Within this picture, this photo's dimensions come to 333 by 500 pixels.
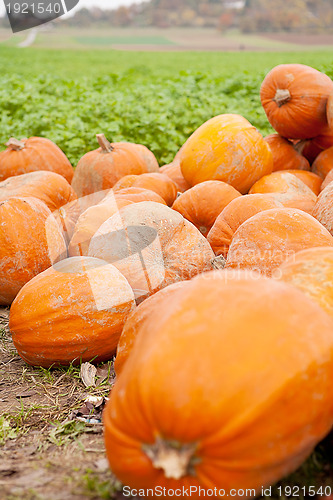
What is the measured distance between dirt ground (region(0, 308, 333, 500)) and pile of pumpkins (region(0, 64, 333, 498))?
0.16 metres

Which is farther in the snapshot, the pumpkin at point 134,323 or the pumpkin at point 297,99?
the pumpkin at point 297,99

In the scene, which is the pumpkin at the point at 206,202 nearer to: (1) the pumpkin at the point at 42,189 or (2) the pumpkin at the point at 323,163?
(2) the pumpkin at the point at 323,163

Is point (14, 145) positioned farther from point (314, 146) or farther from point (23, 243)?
point (314, 146)

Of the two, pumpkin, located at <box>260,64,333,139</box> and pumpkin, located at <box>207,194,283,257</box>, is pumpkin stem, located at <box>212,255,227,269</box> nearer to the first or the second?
pumpkin, located at <box>207,194,283,257</box>

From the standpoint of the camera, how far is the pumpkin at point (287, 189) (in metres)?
3.29

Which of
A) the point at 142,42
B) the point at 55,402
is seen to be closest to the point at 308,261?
the point at 55,402

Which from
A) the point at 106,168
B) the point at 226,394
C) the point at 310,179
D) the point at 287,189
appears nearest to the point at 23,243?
the point at 106,168

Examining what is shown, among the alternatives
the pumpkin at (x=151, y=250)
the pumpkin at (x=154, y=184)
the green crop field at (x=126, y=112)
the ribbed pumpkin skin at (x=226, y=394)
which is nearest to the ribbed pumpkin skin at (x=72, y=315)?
the pumpkin at (x=151, y=250)

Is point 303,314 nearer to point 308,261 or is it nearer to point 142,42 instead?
point 308,261

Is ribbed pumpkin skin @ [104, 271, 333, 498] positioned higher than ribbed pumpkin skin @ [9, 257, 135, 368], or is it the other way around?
ribbed pumpkin skin @ [104, 271, 333, 498]

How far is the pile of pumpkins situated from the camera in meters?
1.36

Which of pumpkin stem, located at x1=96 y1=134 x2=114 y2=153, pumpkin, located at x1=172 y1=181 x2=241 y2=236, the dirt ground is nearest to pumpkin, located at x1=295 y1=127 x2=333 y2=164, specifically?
pumpkin, located at x1=172 y1=181 x2=241 y2=236

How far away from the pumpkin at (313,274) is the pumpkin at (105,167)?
8.74 ft

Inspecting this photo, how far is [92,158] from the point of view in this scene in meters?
4.54
